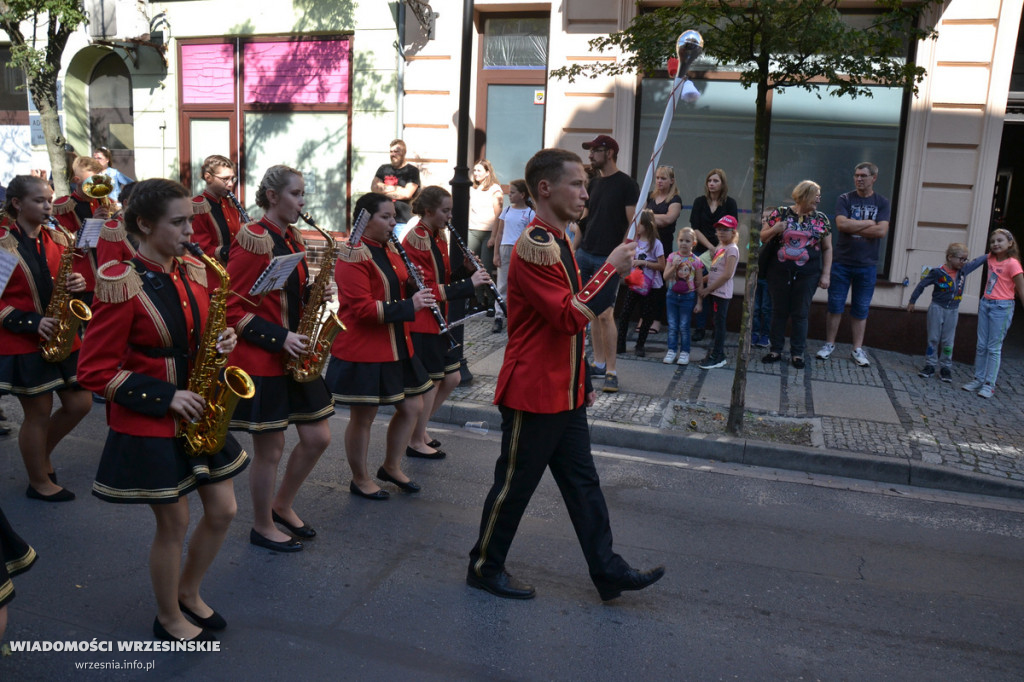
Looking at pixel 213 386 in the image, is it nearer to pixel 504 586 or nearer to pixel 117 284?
pixel 117 284

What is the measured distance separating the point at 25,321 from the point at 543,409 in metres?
3.24

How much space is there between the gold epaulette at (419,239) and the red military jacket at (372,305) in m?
0.38

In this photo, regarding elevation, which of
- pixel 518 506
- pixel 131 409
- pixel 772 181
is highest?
pixel 772 181

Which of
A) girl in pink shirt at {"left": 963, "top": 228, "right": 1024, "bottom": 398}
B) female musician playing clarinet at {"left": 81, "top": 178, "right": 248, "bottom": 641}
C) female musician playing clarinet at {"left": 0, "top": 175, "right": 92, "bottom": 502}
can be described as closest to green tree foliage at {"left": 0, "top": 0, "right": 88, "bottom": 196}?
female musician playing clarinet at {"left": 0, "top": 175, "right": 92, "bottom": 502}

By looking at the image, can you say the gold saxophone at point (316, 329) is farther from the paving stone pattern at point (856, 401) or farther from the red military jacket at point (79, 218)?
the paving stone pattern at point (856, 401)

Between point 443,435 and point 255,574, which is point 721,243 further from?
point 255,574

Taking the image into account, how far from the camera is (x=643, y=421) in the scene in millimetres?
7348

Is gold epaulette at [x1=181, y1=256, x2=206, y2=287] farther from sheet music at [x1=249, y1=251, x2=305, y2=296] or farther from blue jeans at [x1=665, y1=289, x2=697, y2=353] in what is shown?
blue jeans at [x1=665, y1=289, x2=697, y2=353]

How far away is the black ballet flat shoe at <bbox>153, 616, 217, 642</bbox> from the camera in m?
3.74

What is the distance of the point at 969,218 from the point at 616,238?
4.50 meters

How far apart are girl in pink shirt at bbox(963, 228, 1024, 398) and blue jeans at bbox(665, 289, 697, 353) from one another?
2835mm

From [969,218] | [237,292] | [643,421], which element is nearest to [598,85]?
[969,218]

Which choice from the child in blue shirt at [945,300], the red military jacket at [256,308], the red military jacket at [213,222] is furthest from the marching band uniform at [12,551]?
the child in blue shirt at [945,300]

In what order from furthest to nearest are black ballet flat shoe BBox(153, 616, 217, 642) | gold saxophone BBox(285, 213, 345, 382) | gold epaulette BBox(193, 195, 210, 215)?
1. gold epaulette BBox(193, 195, 210, 215)
2. gold saxophone BBox(285, 213, 345, 382)
3. black ballet flat shoe BBox(153, 616, 217, 642)
